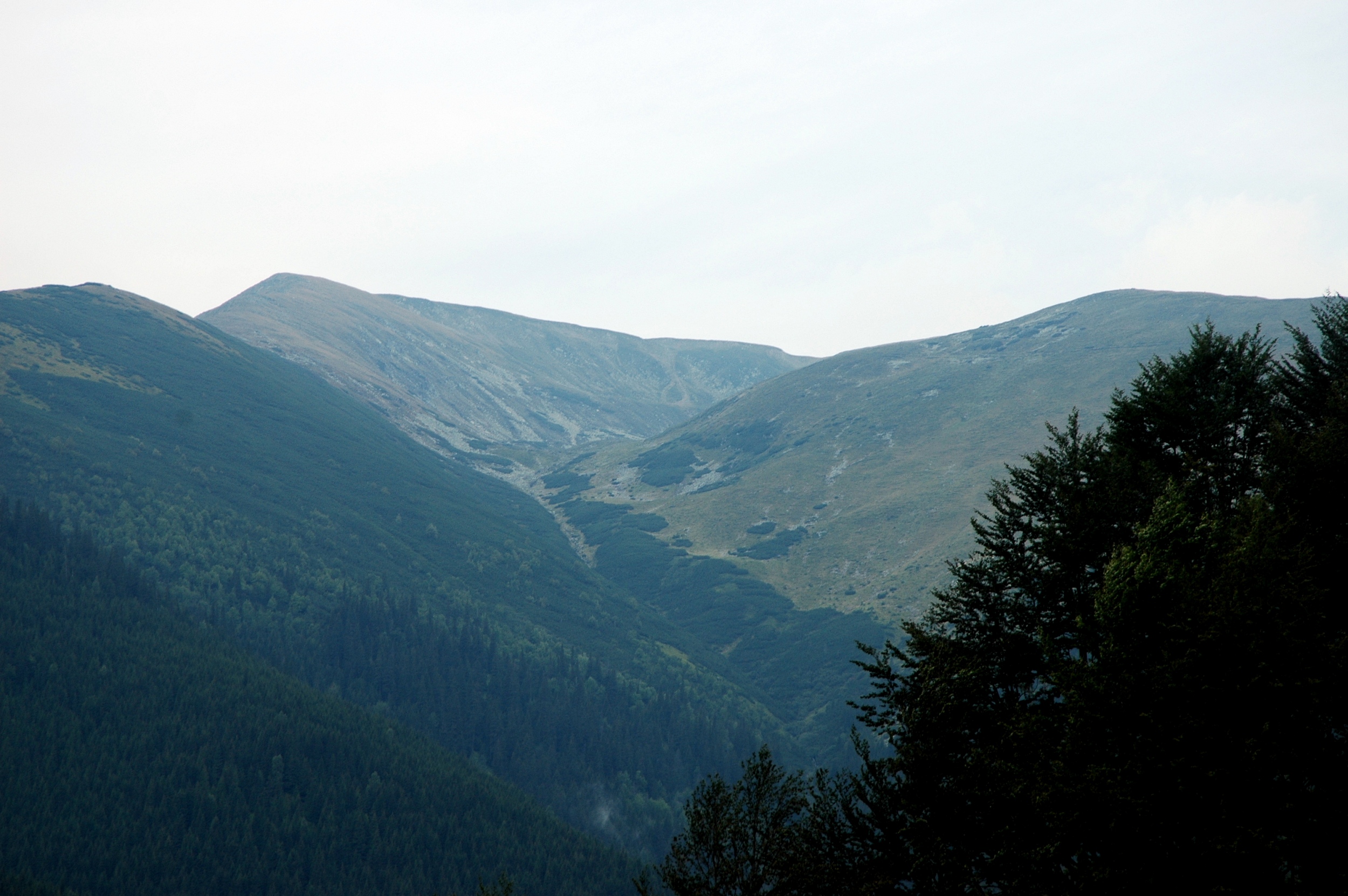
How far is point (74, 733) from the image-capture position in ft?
354

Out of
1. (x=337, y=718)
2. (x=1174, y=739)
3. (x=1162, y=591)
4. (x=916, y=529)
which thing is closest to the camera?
(x=1174, y=739)

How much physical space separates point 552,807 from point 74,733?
63.6 meters

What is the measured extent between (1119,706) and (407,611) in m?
157

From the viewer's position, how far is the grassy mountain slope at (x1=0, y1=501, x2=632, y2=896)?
97.0 meters

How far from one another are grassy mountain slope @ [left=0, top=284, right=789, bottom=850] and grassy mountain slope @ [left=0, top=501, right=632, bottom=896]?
1873 cm

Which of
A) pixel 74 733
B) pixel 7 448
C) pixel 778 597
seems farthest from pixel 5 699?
pixel 778 597

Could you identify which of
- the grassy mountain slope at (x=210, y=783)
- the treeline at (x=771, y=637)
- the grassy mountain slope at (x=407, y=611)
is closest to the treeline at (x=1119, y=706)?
the grassy mountain slope at (x=210, y=783)

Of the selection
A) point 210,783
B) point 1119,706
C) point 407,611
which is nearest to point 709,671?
point 407,611

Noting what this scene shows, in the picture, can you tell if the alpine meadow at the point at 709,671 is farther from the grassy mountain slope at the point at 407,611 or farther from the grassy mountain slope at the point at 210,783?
the grassy mountain slope at the point at 407,611

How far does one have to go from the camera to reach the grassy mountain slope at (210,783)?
→ 9700 cm

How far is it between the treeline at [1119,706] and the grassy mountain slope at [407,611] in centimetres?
11251

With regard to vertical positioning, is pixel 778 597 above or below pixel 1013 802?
below

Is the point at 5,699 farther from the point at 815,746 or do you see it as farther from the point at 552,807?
the point at 815,746

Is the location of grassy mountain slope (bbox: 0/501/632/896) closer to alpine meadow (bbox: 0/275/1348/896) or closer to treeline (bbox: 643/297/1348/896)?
alpine meadow (bbox: 0/275/1348/896)
